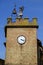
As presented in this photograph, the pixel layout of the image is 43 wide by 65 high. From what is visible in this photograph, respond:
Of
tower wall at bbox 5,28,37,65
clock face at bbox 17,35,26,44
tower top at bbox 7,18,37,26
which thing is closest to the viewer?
tower wall at bbox 5,28,37,65

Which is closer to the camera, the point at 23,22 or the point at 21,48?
the point at 21,48

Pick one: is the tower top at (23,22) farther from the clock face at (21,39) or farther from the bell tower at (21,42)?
the clock face at (21,39)

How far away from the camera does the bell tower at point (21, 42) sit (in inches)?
2108

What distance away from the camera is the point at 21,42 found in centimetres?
5397

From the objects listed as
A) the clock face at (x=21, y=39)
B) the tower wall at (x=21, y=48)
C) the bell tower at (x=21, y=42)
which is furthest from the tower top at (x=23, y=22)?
the clock face at (x=21, y=39)

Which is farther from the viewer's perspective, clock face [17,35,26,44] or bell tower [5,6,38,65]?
clock face [17,35,26,44]

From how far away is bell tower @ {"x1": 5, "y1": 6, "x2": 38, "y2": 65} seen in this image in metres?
53.5

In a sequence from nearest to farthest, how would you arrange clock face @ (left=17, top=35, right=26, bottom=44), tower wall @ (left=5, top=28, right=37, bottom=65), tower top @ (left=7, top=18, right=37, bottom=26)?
tower wall @ (left=5, top=28, right=37, bottom=65) < clock face @ (left=17, top=35, right=26, bottom=44) < tower top @ (left=7, top=18, right=37, bottom=26)

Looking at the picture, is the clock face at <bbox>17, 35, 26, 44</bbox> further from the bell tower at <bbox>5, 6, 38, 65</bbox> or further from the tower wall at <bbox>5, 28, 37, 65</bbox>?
the tower wall at <bbox>5, 28, 37, 65</bbox>

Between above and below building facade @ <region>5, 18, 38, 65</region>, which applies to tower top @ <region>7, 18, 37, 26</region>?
above

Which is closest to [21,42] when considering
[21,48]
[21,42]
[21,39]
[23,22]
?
[21,42]

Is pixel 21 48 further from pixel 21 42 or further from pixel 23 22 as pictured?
pixel 23 22

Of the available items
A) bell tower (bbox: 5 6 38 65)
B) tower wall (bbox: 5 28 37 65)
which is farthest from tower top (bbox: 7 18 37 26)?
tower wall (bbox: 5 28 37 65)

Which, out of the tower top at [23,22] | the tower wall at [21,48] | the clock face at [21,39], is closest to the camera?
the tower wall at [21,48]
